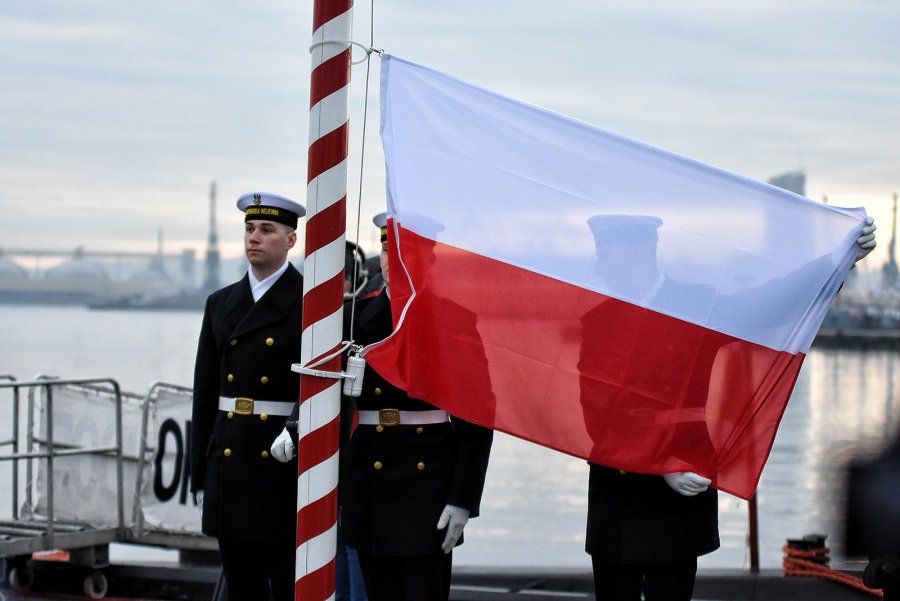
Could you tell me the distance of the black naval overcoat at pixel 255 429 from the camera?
4723 millimetres

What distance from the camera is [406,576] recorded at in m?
4.41

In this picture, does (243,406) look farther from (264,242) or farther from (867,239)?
(867,239)

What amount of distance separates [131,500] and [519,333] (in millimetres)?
4365

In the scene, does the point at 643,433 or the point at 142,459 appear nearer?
the point at 643,433

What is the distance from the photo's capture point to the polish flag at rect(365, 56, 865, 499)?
405 centimetres

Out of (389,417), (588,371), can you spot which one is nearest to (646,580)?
(588,371)

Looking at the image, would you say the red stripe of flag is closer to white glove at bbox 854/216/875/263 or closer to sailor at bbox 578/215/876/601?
sailor at bbox 578/215/876/601

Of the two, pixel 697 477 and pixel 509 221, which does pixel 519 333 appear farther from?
pixel 697 477

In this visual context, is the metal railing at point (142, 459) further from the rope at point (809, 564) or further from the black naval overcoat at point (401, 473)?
the rope at point (809, 564)

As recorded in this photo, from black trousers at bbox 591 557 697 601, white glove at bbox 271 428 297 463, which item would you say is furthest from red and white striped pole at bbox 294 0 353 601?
black trousers at bbox 591 557 697 601

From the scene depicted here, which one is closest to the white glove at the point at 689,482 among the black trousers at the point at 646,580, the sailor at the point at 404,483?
the black trousers at the point at 646,580

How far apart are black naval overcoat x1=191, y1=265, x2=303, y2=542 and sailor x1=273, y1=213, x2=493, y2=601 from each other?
0.37 metres

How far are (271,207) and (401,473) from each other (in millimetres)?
1172

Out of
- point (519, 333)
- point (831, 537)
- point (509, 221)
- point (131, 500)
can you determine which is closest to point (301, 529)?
point (519, 333)
